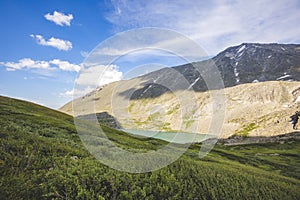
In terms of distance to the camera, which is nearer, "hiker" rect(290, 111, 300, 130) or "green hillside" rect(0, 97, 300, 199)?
"green hillside" rect(0, 97, 300, 199)

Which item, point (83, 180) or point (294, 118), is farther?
point (294, 118)

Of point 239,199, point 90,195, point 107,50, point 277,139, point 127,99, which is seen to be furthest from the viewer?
point 277,139

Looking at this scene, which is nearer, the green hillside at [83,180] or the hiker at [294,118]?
the green hillside at [83,180]

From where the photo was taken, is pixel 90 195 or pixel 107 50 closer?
pixel 90 195

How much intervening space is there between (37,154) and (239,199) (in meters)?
18.3

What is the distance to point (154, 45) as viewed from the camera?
21.8 m

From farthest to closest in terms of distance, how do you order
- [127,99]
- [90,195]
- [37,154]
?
Answer: [127,99] → [37,154] → [90,195]

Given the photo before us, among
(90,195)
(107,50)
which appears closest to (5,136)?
(90,195)

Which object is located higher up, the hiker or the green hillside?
the hiker

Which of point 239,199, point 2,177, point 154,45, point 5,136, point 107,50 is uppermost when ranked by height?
point 154,45

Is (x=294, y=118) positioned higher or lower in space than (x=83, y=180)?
higher

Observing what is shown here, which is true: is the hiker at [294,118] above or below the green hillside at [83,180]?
above

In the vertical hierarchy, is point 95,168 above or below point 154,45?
below

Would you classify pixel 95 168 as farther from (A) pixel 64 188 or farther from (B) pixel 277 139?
(B) pixel 277 139
